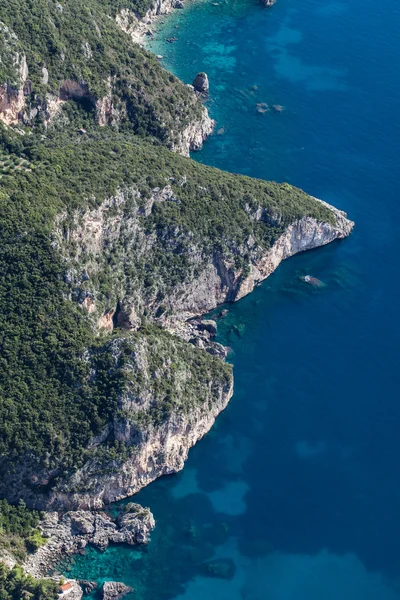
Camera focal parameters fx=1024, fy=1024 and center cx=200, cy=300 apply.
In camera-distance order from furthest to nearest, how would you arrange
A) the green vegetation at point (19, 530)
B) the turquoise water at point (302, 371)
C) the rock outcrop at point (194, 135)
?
the rock outcrop at point (194, 135)
the turquoise water at point (302, 371)
the green vegetation at point (19, 530)

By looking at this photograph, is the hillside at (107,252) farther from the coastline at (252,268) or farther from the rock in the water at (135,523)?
the rock in the water at (135,523)

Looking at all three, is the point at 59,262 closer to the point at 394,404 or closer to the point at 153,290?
the point at 153,290

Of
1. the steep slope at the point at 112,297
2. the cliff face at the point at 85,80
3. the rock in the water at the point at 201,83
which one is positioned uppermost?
the rock in the water at the point at 201,83

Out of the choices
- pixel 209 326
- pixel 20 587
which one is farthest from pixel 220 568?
pixel 209 326

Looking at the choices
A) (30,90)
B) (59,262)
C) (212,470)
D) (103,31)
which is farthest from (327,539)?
(103,31)

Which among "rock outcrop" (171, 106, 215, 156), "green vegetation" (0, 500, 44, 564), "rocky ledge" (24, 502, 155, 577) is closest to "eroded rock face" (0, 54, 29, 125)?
"rock outcrop" (171, 106, 215, 156)

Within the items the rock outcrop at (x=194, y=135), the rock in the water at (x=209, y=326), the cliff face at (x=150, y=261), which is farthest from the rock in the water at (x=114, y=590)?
the rock outcrop at (x=194, y=135)
